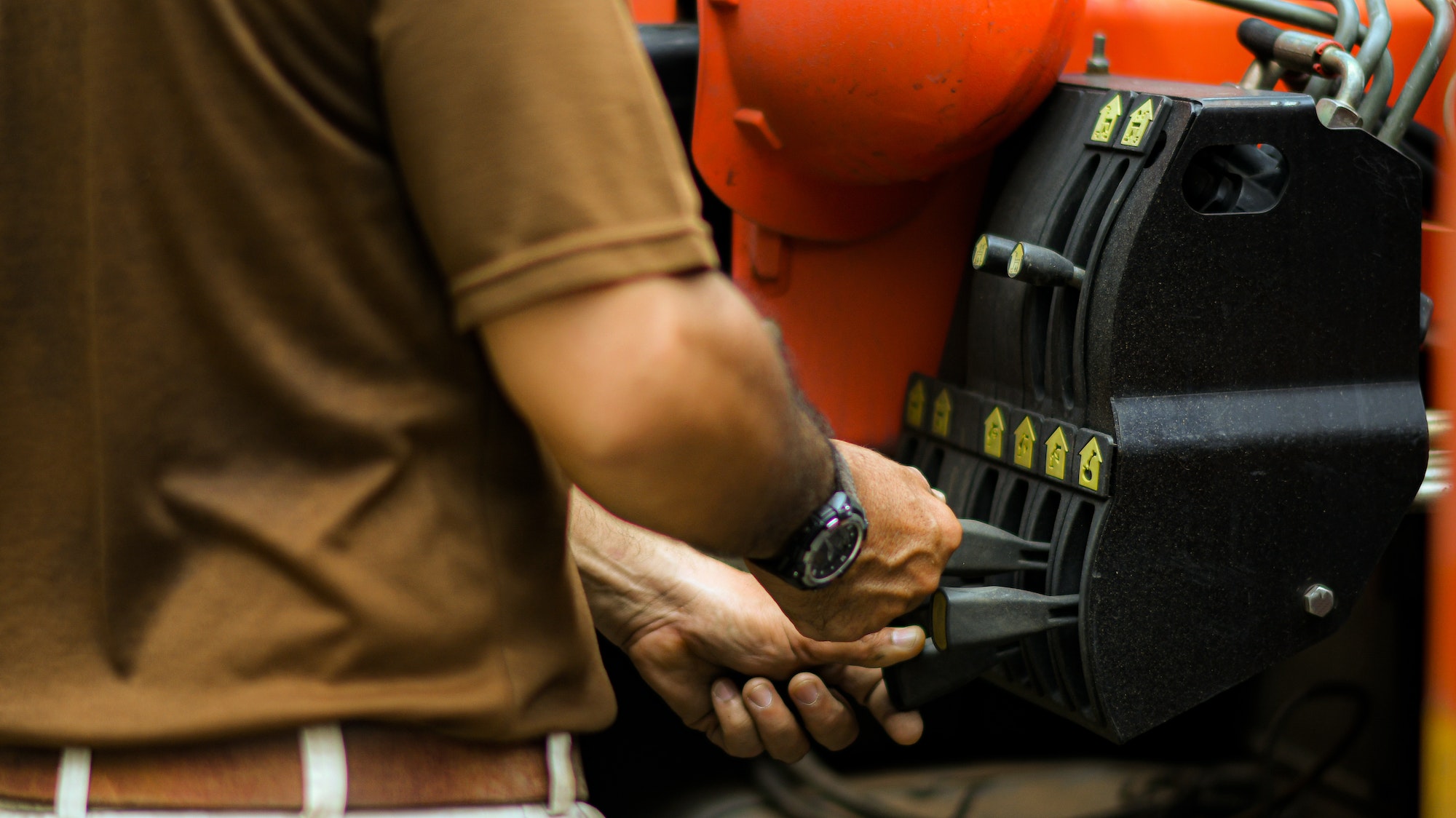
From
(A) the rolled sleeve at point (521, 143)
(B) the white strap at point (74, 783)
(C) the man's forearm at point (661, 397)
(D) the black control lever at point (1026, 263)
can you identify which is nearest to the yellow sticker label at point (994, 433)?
(D) the black control lever at point (1026, 263)

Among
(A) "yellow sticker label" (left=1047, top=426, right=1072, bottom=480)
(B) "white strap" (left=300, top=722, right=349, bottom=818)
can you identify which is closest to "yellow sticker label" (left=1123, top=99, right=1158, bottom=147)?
(A) "yellow sticker label" (left=1047, top=426, right=1072, bottom=480)

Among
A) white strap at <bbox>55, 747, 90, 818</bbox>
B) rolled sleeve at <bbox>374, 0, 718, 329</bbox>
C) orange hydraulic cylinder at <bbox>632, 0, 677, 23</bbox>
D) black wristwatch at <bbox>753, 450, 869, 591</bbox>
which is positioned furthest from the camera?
orange hydraulic cylinder at <bbox>632, 0, 677, 23</bbox>

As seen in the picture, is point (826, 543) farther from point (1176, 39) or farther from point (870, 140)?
point (1176, 39)

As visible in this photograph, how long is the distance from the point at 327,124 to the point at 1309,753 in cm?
177

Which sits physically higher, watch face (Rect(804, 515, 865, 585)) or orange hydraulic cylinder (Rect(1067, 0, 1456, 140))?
orange hydraulic cylinder (Rect(1067, 0, 1456, 140))

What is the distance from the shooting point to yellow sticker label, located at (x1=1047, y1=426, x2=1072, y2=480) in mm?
1120

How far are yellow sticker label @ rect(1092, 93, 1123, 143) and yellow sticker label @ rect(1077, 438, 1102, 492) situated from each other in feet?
0.85

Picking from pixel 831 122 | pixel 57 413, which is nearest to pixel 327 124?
pixel 57 413

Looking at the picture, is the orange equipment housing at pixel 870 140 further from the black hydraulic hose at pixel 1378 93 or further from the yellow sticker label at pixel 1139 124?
the black hydraulic hose at pixel 1378 93

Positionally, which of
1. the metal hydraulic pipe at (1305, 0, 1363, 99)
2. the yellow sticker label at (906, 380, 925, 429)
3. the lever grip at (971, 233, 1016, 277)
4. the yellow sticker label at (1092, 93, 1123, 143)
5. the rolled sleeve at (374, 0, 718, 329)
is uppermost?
the rolled sleeve at (374, 0, 718, 329)

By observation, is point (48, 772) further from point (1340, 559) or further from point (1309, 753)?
point (1309, 753)

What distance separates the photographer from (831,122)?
1136mm

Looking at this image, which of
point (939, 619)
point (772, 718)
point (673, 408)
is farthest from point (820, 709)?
point (673, 408)

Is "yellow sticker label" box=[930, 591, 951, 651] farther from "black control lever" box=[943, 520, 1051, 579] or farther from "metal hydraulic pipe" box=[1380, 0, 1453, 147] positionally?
"metal hydraulic pipe" box=[1380, 0, 1453, 147]
